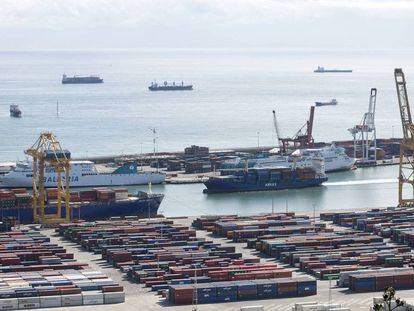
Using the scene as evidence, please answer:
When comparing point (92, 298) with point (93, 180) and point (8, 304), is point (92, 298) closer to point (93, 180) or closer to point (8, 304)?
point (8, 304)

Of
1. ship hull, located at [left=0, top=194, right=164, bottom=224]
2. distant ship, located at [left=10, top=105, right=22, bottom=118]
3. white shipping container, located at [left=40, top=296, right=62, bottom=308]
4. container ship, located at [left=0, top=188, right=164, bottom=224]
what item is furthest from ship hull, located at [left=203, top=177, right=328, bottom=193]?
distant ship, located at [left=10, top=105, right=22, bottom=118]

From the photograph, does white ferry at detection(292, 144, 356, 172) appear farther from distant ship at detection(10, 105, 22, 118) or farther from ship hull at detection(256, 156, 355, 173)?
distant ship at detection(10, 105, 22, 118)

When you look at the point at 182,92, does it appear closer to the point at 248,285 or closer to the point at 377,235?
the point at 377,235

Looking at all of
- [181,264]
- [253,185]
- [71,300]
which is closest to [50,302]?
[71,300]

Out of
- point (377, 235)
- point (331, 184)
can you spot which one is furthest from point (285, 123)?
point (377, 235)

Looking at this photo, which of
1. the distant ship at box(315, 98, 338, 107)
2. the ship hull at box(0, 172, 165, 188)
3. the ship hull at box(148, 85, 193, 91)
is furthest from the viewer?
the ship hull at box(148, 85, 193, 91)

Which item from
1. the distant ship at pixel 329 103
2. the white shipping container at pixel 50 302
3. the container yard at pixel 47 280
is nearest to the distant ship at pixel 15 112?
the distant ship at pixel 329 103

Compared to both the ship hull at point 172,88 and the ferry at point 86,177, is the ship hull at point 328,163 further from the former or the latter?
the ship hull at point 172,88
